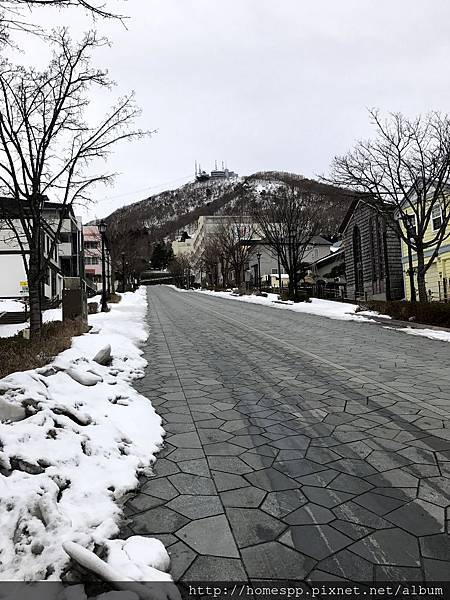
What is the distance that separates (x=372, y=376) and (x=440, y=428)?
8.30 ft

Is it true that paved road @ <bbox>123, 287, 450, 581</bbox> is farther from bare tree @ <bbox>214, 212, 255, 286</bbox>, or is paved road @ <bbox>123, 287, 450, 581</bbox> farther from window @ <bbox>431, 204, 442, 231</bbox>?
bare tree @ <bbox>214, 212, 255, 286</bbox>

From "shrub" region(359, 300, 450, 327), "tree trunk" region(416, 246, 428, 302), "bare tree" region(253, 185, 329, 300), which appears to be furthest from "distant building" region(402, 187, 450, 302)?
"shrub" region(359, 300, 450, 327)

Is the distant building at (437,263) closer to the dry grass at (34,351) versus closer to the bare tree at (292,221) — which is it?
the bare tree at (292,221)

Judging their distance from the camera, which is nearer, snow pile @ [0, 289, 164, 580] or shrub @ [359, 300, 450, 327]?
snow pile @ [0, 289, 164, 580]

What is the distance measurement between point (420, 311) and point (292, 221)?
584 inches

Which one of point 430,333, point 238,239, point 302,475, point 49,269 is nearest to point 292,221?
point 430,333

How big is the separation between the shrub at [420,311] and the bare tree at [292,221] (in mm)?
11170

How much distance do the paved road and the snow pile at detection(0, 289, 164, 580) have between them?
0.25 m

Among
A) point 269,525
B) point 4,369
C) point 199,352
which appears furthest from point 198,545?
point 199,352

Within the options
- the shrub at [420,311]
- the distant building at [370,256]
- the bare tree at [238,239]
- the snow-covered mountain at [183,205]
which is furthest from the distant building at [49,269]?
the snow-covered mountain at [183,205]

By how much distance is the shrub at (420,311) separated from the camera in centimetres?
1449

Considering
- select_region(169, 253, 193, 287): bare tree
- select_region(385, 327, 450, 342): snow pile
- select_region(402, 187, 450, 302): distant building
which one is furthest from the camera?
select_region(169, 253, 193, 287): bare tree

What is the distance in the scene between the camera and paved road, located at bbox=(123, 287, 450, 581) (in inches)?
103

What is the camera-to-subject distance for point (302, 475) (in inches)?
145
